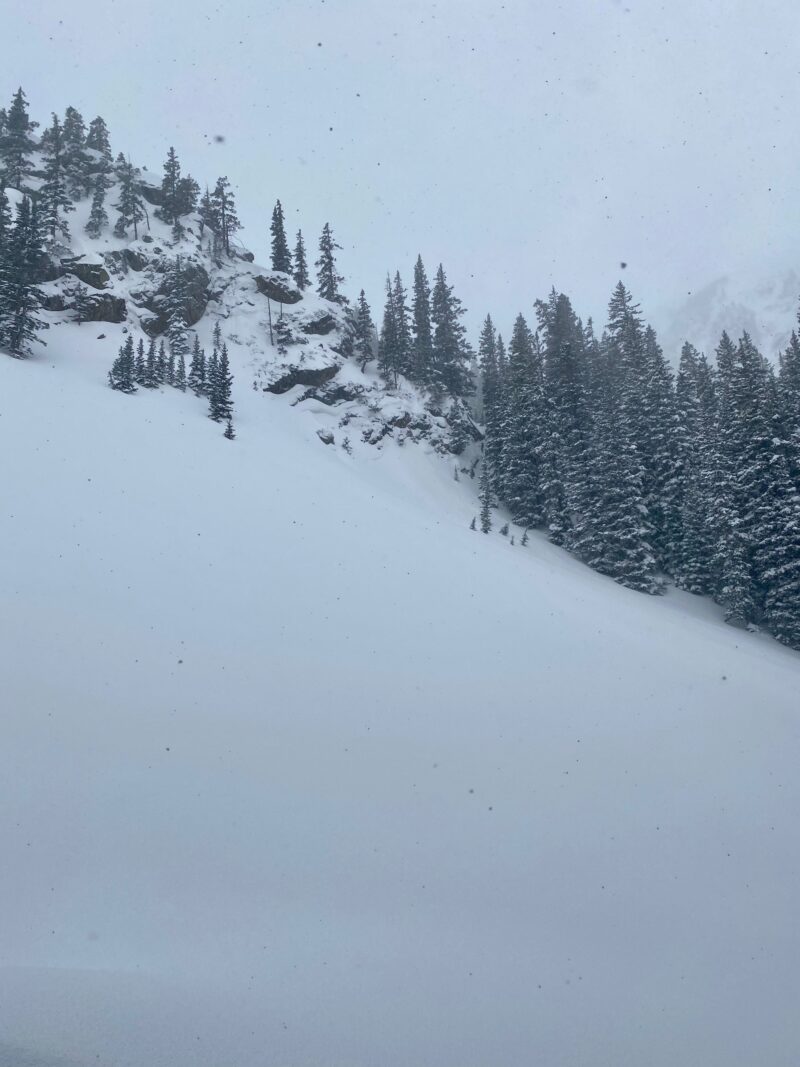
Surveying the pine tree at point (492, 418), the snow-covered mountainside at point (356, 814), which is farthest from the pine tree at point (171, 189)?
the snow-covered mountainside at point (356, 814)

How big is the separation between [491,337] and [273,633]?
48120 millimetres

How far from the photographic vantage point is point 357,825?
6.85 meters

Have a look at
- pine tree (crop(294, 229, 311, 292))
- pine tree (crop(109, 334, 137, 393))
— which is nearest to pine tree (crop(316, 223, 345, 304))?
pine tree (crop(294, 229, 311, 292))

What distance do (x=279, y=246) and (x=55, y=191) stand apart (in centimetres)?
1892

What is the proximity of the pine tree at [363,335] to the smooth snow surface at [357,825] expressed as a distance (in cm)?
4223

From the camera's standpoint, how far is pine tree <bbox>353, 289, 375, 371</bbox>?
52.7 meters

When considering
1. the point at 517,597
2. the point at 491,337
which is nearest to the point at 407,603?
the point at 517,597

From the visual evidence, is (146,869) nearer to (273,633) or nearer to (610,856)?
(273,633)

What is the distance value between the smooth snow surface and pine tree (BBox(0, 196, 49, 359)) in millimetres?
20150

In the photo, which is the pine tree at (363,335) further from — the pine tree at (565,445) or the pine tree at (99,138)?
the pine tree at (99,138)

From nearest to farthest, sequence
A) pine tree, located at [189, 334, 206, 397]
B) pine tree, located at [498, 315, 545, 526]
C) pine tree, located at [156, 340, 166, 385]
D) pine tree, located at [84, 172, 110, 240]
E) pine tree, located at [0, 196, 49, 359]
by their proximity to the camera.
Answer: pine tree, located at [0, 196, 49, 359], pine tree, located at [156, 340, 166, 385], pine tree, located at [189, 334, 206, 397], pine tree, located at [498, 315, 545, 526], pine tree, located at [84, 172, 110, 240]

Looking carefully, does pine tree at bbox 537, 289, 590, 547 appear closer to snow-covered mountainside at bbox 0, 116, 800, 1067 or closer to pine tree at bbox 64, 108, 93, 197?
snow-covered mountainside at bbox 0, 116, 800, 1067

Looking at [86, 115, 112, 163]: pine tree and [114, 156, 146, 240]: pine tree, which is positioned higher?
[86, 115, 112, 163]: pine tree

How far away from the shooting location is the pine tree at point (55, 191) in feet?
139
